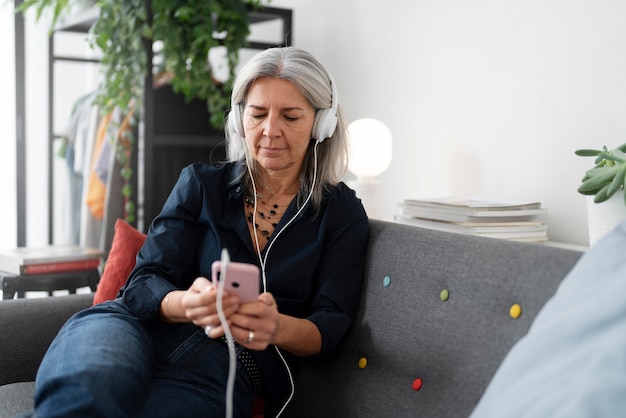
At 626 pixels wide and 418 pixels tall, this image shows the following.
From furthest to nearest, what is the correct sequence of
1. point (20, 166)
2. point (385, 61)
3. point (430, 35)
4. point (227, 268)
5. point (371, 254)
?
point (20, 166)
point (385, 61)
point (430, 35)
point (371, 254)
point (227, 268)

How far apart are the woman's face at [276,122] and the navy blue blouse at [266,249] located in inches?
4.0

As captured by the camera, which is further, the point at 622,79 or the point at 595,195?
the point at 622,79

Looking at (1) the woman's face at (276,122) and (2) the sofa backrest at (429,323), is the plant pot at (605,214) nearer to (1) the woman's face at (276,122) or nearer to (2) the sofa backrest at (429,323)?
(2) the sofa backrest at (429,323)

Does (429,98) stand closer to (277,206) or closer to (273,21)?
(277,206)

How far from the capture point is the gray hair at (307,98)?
1.68 metres

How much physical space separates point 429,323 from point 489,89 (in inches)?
36.0

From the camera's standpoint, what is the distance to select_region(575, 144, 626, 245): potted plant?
1.44 metres

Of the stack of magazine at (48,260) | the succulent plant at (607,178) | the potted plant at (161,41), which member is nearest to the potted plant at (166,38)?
the potted plant at (161,41)

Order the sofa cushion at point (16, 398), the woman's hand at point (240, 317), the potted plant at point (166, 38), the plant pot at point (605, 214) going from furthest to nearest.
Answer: the potted plant at point (166, 38) → the sofa cushion at point (16, 398) → the plant pot at point (605, 214) → the woman's hand at point (240, 317)

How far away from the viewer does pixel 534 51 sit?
201 cm

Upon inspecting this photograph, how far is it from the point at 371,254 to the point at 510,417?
2.16ft

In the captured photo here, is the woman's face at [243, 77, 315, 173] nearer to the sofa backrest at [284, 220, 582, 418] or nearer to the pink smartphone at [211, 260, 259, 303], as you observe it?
the sofa backrest at [284, 220, 582, 418]

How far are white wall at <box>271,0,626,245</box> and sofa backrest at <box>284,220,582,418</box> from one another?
543mm

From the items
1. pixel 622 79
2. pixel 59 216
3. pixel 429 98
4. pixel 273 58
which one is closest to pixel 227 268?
pixel 273 58
